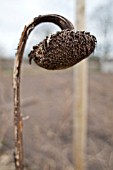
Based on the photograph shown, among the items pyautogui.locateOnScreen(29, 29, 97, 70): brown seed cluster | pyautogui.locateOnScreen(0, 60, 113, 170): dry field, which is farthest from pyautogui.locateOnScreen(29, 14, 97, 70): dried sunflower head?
pyautogui.locateOnScreen(0, 60, 113, 170): dry field

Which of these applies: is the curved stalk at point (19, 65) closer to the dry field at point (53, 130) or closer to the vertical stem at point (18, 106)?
the vertical stem at point (18, 106)

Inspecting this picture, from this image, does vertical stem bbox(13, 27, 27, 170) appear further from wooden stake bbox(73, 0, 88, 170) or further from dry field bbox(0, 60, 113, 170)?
wooden stake bbox(73, 0, 88, 170)

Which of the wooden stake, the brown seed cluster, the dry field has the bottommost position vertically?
the dry field

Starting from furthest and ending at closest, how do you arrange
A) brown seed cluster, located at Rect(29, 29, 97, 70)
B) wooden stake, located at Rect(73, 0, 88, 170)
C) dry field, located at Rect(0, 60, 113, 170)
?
dry field, located at Rect(0, 60, 113, 170) < wooden stake, located at Rect(73, 0, 88, 170) < brown seed cluster, located at Rect(29, 29, 97, 70)

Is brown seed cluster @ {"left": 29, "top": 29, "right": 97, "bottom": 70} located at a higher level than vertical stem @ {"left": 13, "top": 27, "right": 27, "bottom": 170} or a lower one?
higher

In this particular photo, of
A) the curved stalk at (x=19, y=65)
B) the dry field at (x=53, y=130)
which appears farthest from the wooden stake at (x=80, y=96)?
the curved stalk at (x=19, y=65)

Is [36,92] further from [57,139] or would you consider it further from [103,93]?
[57,139]

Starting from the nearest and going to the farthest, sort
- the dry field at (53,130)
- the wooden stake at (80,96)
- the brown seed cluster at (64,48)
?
the brown seed cluster at (64,48)
the wooden stake at (80,96)
the dry field at (53,130)
